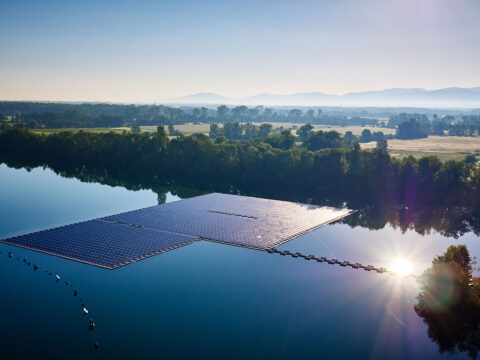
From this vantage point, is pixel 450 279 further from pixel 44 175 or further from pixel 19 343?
pixel 44 175

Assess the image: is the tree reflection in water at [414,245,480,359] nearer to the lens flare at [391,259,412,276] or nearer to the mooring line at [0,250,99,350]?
the lens flare at [391,259,412,276]

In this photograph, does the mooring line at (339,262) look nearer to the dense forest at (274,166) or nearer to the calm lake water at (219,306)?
the calm lake water at (219,306)

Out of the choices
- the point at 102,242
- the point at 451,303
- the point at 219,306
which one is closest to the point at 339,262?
the point at 451,303

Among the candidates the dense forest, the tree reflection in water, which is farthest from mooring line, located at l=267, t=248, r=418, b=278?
the dense forest

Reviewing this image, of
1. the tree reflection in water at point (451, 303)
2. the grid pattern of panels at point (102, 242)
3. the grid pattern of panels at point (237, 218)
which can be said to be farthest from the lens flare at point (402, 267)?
the grid pattern of panels at point (102, 242)

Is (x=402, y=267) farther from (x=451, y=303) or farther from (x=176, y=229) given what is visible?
(x=176, y=229)

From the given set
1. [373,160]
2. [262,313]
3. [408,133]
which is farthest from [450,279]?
A: [408,133]
